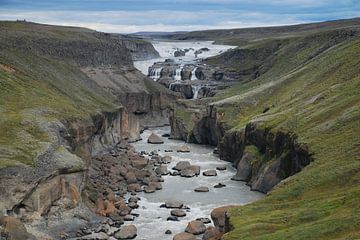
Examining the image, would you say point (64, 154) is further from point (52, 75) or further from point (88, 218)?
point (52, 75)

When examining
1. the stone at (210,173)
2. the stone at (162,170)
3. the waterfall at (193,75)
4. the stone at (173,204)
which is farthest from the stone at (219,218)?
the waterfall at (193,75)

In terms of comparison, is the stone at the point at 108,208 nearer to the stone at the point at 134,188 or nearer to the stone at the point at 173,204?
the stone at the point at 173,204

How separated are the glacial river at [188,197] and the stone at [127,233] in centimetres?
74

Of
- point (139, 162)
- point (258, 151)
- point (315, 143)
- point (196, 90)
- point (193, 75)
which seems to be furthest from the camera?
point (193, 75)

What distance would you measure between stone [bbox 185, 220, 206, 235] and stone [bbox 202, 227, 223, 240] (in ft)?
7.10

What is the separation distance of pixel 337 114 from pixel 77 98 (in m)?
49.7

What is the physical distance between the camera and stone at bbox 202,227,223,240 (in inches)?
2474

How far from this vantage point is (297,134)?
8431 centimetres

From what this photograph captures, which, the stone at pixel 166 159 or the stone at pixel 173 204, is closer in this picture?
the stone at pixel 173 204

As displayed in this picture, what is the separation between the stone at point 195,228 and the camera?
66.7 metres

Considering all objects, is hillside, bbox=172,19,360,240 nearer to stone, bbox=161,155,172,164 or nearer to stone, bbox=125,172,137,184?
stone, bbox=161,155,172,164

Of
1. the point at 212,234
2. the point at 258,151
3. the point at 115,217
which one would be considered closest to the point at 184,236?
the point at 212,234

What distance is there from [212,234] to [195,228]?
151 inches

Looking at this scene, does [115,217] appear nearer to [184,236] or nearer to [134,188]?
[184,236]
